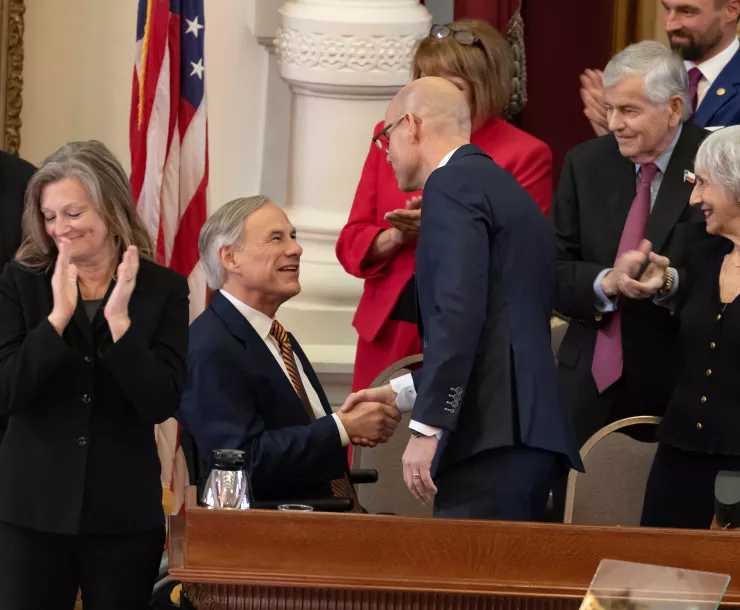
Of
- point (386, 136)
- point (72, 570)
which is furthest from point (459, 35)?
point (72, 570)

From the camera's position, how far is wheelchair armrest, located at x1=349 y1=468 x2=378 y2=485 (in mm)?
4004

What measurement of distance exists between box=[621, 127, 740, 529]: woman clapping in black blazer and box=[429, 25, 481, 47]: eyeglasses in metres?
0.84

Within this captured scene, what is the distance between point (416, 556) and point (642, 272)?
1.40 metres

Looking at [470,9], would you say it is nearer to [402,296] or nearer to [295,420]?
[402,296]

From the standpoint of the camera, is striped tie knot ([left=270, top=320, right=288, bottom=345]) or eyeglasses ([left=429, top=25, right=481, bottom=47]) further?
eyeglasses ([left=429, top=25, right=481, bottom=47])

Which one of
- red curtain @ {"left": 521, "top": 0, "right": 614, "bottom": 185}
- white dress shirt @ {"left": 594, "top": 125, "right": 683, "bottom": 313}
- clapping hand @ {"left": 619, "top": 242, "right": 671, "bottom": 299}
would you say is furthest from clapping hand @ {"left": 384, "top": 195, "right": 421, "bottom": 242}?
red curtain @ {"left": 521, "top": 0, "right": 614, "bottom": 185}

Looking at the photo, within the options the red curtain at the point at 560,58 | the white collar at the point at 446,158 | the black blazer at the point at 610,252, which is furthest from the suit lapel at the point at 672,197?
the red curtain at the point at 560,58

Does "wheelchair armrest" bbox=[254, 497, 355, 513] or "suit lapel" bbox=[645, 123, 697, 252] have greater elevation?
"suit lapel" bbox=[645, 123, 697, 252]

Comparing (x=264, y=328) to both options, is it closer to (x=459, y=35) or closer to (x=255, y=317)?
(x=255, y=317)

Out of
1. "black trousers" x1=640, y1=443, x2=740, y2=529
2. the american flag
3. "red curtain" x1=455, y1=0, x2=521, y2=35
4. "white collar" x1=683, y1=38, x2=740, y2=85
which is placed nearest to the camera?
"black trousers" x1=640, y1=443, x2=740, y2=529

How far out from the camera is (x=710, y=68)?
454 cm

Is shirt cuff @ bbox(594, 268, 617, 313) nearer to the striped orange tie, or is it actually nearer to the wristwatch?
the wristwatch

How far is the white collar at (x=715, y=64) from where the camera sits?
4.53 metres

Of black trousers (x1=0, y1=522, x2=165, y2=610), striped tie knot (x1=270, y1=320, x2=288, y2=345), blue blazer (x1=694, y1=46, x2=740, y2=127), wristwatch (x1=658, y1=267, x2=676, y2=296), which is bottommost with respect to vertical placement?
black trousers (x1=0, y1=522, x2=165, y2=610)
